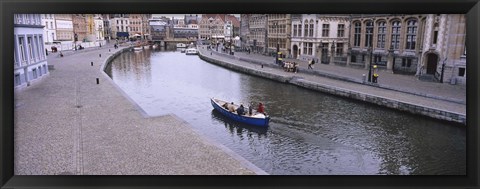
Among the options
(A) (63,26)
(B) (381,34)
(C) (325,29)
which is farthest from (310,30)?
(A) (63,26)

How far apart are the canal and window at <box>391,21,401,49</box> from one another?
508 cm

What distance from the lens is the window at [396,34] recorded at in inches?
706

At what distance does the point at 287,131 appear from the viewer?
11.1m

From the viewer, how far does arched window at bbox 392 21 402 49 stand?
17922 mm

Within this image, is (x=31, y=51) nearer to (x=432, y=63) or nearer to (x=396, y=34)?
(x=432, y=63)

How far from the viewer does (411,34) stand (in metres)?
17.2

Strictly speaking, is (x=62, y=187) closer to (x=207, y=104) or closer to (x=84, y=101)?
(x=84, y=101)

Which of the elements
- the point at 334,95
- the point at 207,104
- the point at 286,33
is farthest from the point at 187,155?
the point at 286,33

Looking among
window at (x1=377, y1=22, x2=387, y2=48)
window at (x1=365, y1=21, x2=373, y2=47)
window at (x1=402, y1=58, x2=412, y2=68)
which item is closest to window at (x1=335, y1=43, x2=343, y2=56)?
window at (x1=365, y1=21, x2=373, y2=47)

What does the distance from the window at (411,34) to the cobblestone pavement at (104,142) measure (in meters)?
12.8

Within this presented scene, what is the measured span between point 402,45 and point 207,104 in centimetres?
1050

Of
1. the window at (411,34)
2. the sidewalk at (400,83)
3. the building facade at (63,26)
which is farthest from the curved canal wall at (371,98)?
the building facade at (63,26)

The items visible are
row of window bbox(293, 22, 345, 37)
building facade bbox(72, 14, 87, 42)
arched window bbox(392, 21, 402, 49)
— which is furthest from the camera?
row of window bbox(293, 22, 345, 37)

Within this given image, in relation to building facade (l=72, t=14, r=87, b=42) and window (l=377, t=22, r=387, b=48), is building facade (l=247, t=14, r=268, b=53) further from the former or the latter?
building facade (l=72, t=14, r=87, b=42)
